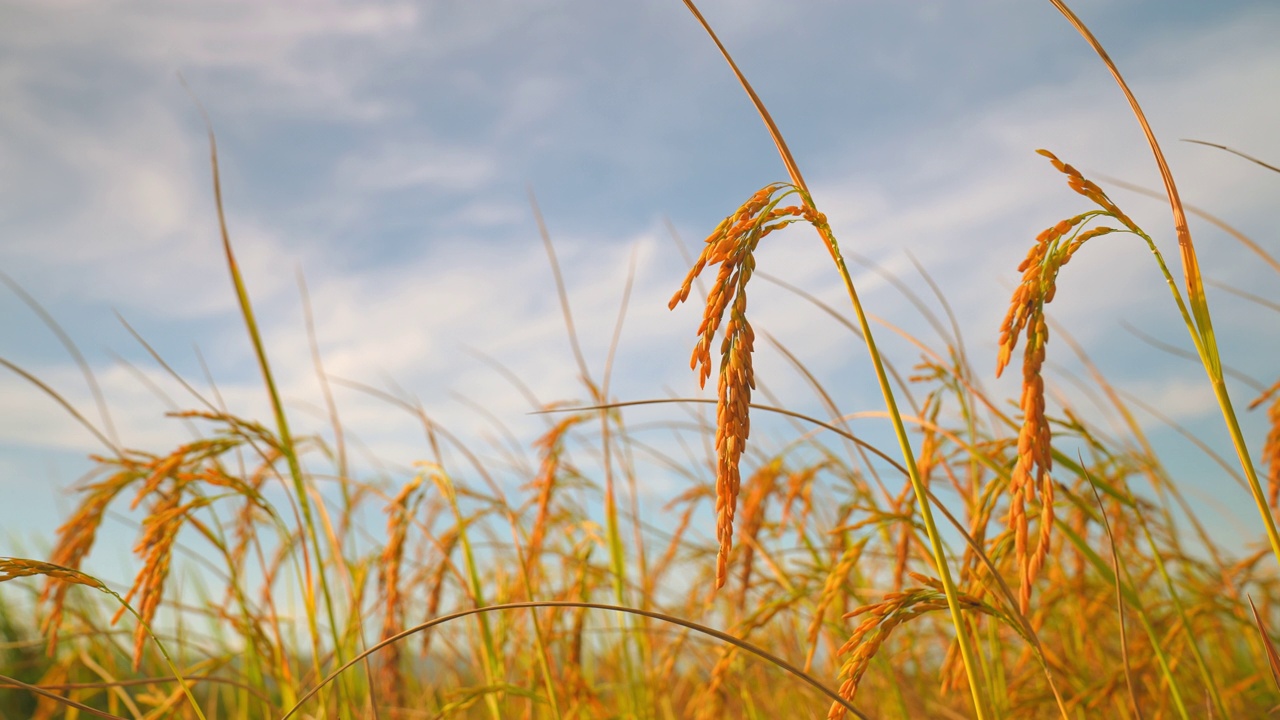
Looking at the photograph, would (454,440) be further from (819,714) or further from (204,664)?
(819,714)

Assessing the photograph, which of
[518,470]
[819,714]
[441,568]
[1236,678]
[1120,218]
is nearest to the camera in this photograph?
[1120,218]

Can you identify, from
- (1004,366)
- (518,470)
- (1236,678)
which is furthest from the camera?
(518,470)

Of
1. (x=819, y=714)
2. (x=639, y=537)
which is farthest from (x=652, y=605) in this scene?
(x=819, y=714)

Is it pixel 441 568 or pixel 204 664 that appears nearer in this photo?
pixel 441 568

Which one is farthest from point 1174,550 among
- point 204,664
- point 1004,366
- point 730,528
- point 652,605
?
point 204,664

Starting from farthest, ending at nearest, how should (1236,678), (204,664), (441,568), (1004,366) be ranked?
(1236,678)
(204,664)
(441,568)
(1004,366)

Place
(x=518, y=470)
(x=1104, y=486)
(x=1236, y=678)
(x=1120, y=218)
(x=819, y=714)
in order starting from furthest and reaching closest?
(x=518, y=470) < (x=1236, y=678) < (x=819, y=714) < (x=1104, y=486) < (x=1120, y=218)

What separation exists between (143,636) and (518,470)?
201 centimetres

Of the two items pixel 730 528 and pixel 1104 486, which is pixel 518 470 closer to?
pixel 1104 486

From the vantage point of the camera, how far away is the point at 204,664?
2.88 metres

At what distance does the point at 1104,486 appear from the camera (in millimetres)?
1688

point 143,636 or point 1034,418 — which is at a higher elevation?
point 143,636

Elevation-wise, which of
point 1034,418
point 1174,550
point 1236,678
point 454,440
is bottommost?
point 1236,678

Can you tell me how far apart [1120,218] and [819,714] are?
2.44 metres
